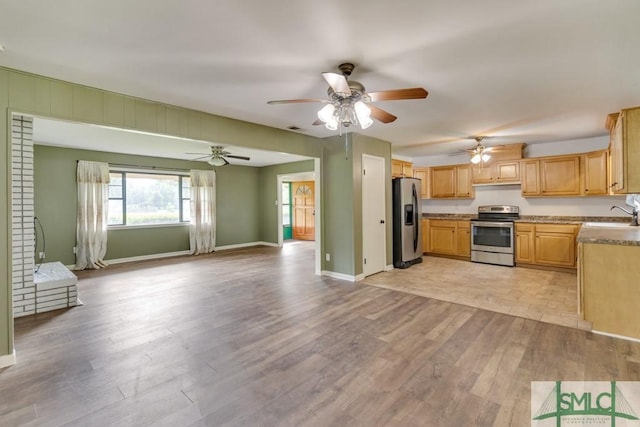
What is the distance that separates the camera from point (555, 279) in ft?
16.0

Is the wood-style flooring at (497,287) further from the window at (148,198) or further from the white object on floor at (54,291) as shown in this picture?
the window at (148,198)

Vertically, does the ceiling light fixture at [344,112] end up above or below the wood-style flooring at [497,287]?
above

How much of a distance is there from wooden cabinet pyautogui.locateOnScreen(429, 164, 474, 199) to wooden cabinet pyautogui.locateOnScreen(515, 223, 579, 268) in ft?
4.37

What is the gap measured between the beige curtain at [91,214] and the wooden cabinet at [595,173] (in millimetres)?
9071

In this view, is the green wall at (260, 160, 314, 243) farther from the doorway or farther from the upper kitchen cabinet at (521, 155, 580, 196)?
the upper kitchen cabinet at (521, 155, 580, 196)

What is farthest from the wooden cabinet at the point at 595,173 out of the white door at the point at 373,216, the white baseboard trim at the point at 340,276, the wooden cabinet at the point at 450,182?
the white baseboard trim at the point at 340,276

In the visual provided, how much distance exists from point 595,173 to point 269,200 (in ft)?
23.9

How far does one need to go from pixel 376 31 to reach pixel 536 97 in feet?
7.61

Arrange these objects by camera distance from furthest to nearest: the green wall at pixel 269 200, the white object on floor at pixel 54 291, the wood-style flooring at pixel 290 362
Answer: the green wall at pixel 269 200
the white object on floor at pixel 54 291
the wood-style flooring at pixel 290 362

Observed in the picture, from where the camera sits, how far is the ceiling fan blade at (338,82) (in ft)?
6.56

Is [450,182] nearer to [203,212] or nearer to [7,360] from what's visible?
[203,212]

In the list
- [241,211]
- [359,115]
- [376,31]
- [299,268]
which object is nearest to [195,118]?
[359,115]

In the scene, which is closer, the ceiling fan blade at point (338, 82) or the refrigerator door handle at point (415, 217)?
the ceiling fan blade at point (338, 82)

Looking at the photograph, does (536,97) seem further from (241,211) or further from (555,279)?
(241,211)
